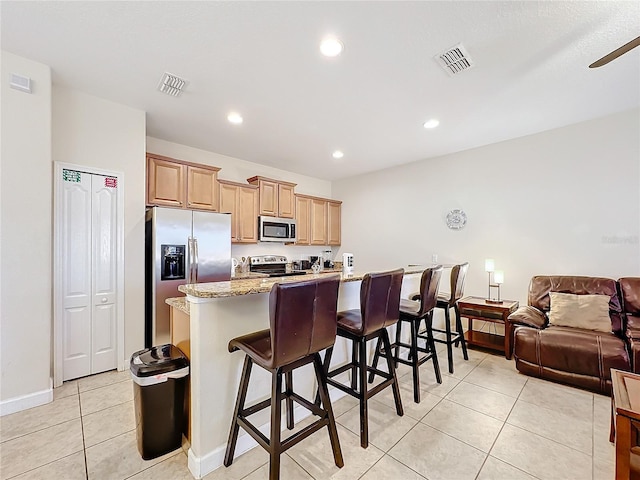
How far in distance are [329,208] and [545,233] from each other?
360 cm

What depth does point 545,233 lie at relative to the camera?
3.60 metres

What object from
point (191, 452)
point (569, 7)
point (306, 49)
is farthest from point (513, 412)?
point (306, 49)

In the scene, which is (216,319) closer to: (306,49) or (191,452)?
(191,452)

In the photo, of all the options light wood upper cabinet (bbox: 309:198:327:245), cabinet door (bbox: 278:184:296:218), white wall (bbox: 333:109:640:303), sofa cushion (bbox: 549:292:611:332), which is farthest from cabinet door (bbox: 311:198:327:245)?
sofa cushion (bbox: 549:292:611:332)

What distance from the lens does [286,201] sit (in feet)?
16.4

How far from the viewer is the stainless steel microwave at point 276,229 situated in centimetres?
459

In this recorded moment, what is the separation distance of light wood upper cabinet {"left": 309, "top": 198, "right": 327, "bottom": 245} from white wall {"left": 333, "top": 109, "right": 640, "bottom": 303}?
1.27 meters

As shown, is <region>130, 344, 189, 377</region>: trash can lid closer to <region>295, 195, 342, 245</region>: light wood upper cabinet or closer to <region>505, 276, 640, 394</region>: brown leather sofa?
<region>505, 276, 640, 394</region>: brown leather sofa

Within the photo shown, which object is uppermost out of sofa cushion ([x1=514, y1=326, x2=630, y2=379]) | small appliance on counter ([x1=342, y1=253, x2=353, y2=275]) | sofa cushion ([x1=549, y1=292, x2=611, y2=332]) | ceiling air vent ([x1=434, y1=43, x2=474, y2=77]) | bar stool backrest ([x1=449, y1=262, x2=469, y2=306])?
ceiling air vent ([x1=434, y1=43, x2=474, y2=77])

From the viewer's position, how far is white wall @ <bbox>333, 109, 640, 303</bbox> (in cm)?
316

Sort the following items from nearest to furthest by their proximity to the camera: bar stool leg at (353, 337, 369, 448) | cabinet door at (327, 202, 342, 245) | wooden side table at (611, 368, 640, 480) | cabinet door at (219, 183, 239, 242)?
wooden side table at (611, 368, 640, 480) → bar stool leg at (353, 337, 369, 448) → cabinet door at (219, 183, 239, 242) → cabinet door at (327, 202, 342, 245)

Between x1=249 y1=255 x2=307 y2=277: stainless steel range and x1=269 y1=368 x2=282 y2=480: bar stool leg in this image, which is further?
x1=249 y1=255 x2=307 y2=277: stainless steel range

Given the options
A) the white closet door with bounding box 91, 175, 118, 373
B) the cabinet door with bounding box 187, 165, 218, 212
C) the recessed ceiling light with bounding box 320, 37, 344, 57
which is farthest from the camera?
the cabinet door with bounding box 187, 165, 218, 212

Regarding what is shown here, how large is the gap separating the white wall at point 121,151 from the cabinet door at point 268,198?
6.09 ft
